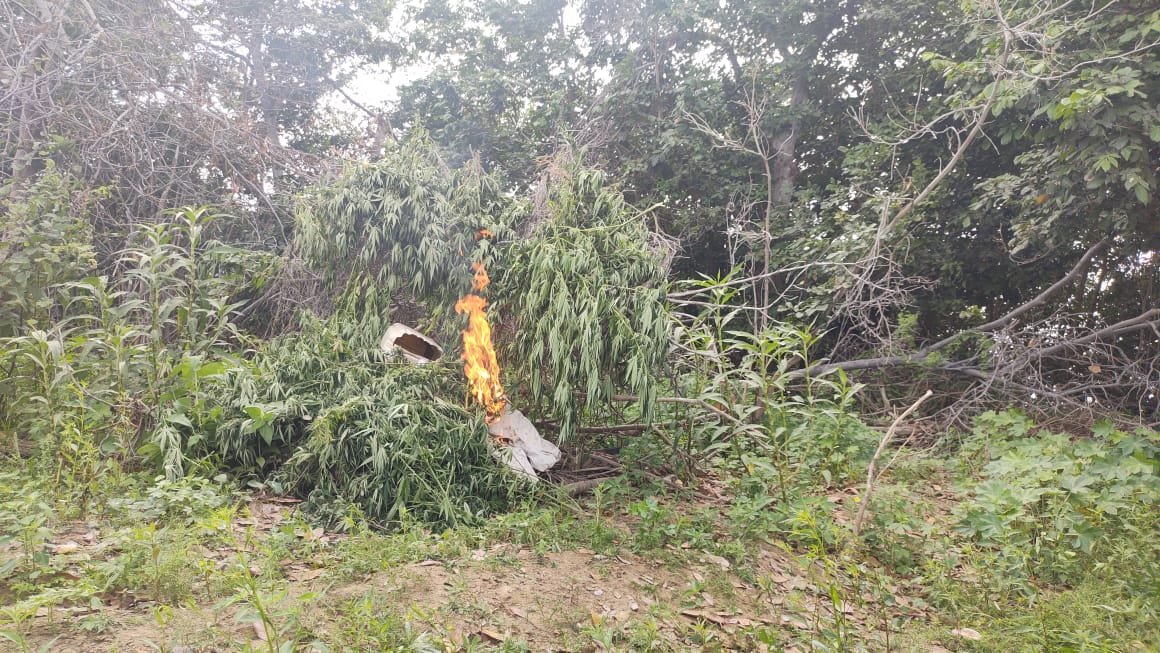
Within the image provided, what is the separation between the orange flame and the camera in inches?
163

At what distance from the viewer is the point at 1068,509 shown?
3.52 m

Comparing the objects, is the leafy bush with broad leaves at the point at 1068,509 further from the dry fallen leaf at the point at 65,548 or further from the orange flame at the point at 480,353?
the dry fallen leaf at the point at 65,548

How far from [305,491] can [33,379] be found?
5.67 feet

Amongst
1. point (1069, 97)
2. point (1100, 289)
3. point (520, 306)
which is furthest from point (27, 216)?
point (1100, 289)

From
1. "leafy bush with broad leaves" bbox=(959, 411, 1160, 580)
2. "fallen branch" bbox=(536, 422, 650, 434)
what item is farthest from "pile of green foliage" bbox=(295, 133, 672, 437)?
"leafy bush with broad leaves" bbox=(959, 411, 1160, 580)

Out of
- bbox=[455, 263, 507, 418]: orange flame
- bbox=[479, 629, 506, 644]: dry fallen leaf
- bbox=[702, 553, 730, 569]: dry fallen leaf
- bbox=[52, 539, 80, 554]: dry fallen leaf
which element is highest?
bbox=[455, 263, 507, 418]: orange flame

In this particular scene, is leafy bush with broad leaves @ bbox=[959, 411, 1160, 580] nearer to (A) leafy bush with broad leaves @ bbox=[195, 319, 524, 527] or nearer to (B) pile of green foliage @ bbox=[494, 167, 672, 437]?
(B) pile of green foliage @ bbox=[494, 167, 672, 437]

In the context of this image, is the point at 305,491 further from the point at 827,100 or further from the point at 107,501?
the point at 827,100

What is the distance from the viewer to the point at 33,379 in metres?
3.89

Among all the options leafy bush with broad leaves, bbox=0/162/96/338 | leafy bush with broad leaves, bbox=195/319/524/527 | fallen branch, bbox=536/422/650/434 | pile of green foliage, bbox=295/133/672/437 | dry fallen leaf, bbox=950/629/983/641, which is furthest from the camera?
fallen branch, bbox=536/422/650/434

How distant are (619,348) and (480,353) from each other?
962 millimetres

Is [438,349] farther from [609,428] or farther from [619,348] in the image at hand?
[619,348]

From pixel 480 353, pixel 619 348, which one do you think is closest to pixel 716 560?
pixel 619 348

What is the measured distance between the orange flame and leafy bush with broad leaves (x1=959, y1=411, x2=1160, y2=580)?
2.73 meters
